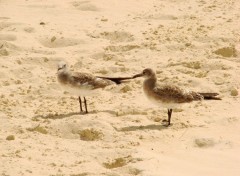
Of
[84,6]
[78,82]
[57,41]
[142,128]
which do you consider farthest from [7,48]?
[142,128]

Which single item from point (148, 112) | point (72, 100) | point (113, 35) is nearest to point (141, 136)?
point (148, 112)

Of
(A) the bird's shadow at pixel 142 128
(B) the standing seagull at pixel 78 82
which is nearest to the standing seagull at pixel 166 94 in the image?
(A) the bird's shadow at pixel 142 128

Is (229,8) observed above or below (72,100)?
above

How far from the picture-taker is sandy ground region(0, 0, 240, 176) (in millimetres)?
7391

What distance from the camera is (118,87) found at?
32.2 feet

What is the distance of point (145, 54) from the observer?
11.1m

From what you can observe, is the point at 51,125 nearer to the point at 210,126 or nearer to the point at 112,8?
the point at 210,126

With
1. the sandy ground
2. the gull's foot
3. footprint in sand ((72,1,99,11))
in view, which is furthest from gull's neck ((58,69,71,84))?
footprint in sand ((72,1,99,11))

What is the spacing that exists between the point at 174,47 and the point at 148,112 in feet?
8.59

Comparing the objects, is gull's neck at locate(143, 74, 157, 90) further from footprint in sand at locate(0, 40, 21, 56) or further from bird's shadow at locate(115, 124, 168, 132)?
footprint in sand at locate(0, 40, 21, 56)

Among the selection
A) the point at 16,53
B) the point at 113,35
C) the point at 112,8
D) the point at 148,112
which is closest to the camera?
the point at 148,112

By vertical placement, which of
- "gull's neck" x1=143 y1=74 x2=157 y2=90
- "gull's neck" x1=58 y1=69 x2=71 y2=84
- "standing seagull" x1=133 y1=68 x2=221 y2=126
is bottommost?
"standing seagull" x1=133 y1=68 x2=221 y2=126

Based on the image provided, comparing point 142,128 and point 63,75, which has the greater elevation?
point 63,75

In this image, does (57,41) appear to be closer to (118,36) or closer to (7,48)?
(7,48)
